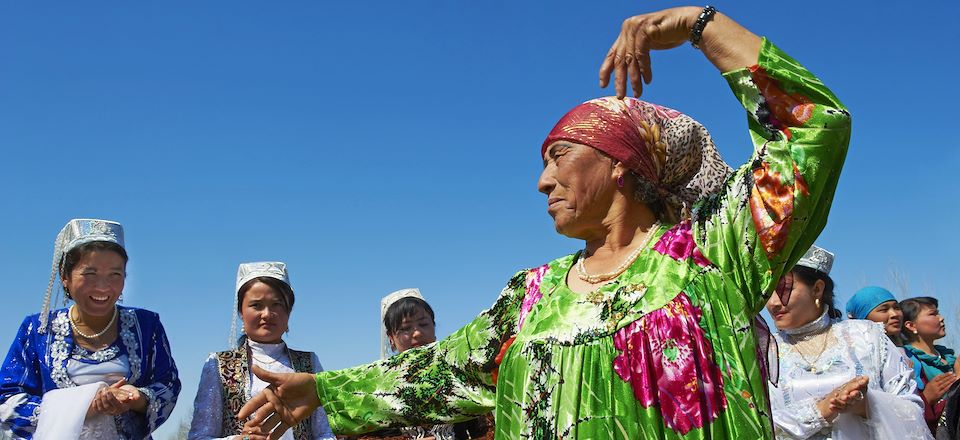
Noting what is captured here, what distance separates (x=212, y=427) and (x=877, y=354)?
3.94 meters

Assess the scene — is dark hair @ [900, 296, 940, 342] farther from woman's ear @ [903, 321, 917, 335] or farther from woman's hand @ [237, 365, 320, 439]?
woman's hand @ [237, 365, 320, 439]

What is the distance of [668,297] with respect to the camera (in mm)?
2646

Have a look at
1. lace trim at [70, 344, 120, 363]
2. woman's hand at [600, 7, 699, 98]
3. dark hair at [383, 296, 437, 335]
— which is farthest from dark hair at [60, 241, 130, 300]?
woman's hand at [600, 7, 699, 98]

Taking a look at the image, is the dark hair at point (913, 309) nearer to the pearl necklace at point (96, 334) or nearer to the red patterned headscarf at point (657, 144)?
the red patterned headscarf at point (657, 144)

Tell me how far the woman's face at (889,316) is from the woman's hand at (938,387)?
136 centimetres

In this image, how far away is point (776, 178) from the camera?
8.46 ft

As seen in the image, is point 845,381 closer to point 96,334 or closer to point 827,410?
point 827,410

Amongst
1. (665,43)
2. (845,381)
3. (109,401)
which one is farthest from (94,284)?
(845,381)

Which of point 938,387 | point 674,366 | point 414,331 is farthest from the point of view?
point 414,331

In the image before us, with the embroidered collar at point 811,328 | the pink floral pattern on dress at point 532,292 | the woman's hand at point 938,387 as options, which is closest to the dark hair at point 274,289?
the pink floral pattern on dress at point 532,292

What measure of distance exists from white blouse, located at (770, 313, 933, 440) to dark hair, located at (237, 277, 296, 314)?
10.1 ft

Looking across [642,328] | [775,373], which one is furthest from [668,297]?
[775,373]

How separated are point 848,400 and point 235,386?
11.6ft

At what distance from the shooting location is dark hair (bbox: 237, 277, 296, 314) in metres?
5.74
